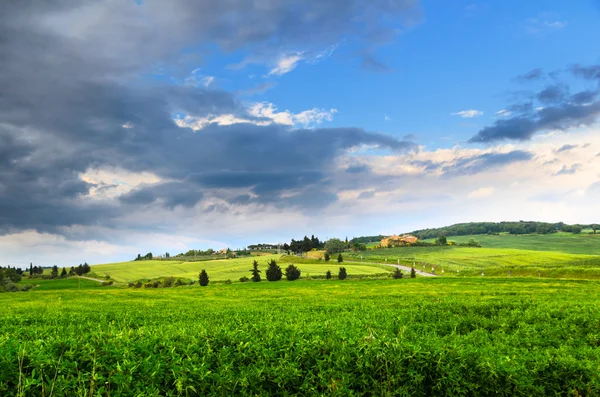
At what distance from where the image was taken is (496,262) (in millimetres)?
114875

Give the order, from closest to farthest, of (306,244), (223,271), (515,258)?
(223,271), (515,258), (306,244)

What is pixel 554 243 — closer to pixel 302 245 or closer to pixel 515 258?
pixel 515 258

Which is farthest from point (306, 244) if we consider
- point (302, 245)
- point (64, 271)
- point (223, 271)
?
point (64, 271)

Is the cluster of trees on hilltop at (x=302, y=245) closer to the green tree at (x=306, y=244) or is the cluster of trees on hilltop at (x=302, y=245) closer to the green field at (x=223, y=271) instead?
the green tree at (x=306, y=244)

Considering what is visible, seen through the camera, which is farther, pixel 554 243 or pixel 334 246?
pixel 334 246

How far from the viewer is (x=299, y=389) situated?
20.6 feet

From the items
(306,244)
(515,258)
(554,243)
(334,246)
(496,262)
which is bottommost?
(496,262)

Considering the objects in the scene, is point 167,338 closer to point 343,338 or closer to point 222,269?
point 343,338

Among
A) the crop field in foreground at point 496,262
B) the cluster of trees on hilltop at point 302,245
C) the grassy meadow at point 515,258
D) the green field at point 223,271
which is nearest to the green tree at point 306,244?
the cluster of trees on hilltop at point 302,245

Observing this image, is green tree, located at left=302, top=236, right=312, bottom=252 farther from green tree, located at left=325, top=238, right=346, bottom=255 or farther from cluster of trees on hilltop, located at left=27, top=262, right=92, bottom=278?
cluster of trees on hilltop, located at left=27, top=262, right=92, bottom=278

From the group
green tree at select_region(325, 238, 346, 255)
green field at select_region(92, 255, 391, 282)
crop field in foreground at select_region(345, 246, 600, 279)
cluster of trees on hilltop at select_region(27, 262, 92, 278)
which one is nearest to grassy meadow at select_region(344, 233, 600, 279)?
crop field in foreground at select_region(345, 246, 600, 279)

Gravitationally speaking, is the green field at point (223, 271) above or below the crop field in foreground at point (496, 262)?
A: above

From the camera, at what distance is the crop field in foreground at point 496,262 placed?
245 feet

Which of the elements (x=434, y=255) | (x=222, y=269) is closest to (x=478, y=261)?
(x=434, y=255)
